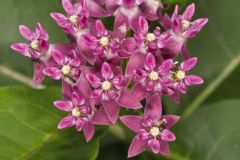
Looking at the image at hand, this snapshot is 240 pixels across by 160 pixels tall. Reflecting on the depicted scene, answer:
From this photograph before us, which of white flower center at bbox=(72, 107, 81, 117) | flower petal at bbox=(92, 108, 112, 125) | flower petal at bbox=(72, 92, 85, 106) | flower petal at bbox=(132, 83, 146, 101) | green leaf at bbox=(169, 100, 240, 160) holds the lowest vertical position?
green leaf at bbox=(169, 100, 240, 160)

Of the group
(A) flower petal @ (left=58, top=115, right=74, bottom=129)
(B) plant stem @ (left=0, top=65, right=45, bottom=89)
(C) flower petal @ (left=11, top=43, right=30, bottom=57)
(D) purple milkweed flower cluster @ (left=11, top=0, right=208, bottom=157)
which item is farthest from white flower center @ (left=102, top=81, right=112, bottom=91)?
(B) plant stem @ (left=0, top=65, right=45, bottom=89)

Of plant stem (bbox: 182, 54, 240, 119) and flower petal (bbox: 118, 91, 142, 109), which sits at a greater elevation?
flower petal (bbox: 118, 91, 142, 109)

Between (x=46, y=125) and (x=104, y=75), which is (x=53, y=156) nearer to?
(x=46, y=125)

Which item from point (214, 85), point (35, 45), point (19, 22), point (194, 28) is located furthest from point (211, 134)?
point (19, 22)

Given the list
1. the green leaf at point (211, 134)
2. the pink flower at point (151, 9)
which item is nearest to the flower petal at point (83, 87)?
the pink flower at point (151, 9)

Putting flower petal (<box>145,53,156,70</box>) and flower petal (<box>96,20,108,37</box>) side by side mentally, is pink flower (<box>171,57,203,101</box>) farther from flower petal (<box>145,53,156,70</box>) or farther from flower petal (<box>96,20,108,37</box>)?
flower petal (<box>96,20,108,37</box>)

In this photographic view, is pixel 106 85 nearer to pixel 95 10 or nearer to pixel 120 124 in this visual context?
pixel 95 10

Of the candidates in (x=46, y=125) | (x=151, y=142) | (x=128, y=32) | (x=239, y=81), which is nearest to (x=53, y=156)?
(x=46, y=125)
